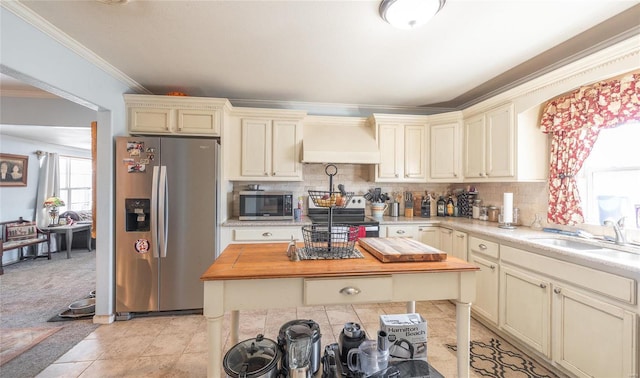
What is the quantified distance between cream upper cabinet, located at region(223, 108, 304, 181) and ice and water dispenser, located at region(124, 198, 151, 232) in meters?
0.94

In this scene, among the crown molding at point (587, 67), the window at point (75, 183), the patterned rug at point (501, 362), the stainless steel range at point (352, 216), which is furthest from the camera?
the window at point (75, 183)

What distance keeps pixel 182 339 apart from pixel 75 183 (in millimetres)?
6869

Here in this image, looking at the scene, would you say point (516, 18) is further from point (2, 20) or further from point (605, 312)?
point (2, 20)

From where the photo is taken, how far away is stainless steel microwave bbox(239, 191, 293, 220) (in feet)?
10.6

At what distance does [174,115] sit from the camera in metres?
2.91

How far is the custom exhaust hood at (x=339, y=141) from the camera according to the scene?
3.18m

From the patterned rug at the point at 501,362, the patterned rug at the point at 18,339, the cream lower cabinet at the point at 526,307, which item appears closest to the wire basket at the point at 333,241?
the patterned rug at the point at 501,362

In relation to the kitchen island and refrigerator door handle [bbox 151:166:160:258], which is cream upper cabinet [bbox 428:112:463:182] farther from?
refrigerator door handle [bbox 151:166:160:258]

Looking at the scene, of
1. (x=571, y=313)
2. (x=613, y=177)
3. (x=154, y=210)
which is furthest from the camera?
(x=154, y=210)

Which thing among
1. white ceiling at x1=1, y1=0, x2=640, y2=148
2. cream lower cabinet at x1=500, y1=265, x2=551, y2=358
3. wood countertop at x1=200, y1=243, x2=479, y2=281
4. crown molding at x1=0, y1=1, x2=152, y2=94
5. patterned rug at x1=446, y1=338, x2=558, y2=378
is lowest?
patterned rug at x1=446, y1=338, x2=558, y2=378

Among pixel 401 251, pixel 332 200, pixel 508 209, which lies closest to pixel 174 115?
pixel 332 200

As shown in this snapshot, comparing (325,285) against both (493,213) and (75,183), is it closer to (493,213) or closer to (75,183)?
(493,213)

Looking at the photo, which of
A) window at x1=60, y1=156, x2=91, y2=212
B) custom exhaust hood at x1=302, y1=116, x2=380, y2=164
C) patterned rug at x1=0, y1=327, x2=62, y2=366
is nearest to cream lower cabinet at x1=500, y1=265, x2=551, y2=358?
custom exhaust hood at x1=302, y1=116, x2=380, y2=164

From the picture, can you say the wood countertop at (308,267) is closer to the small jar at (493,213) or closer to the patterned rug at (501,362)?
the patterned rug at (501,362)
